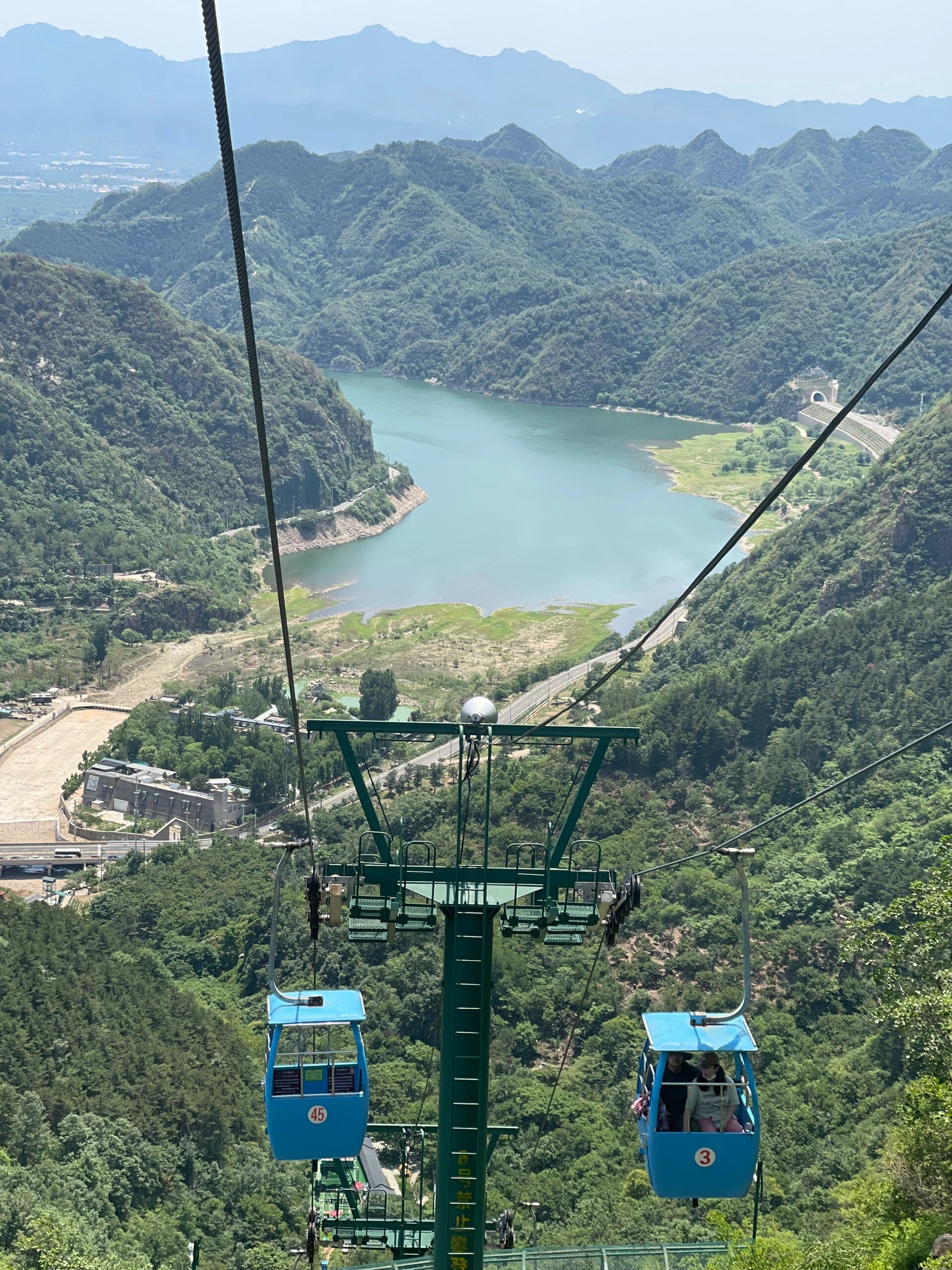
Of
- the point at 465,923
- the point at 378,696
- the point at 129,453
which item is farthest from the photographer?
the point at 129,453

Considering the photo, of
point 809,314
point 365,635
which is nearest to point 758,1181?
point 365,635

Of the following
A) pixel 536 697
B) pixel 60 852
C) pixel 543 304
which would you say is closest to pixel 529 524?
pixel 536 697

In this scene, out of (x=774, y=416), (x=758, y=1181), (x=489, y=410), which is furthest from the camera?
(x=489, y=410)

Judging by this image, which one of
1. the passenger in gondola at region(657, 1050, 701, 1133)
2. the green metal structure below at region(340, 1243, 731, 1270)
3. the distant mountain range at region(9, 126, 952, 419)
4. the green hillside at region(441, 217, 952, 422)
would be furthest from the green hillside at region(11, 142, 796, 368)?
the passenger in gondola at region(657, 1050, 701, 1133)

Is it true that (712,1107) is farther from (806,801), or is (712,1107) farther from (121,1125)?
(121,1125)

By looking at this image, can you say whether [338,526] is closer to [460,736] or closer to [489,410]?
[489,410]

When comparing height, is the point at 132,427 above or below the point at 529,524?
above

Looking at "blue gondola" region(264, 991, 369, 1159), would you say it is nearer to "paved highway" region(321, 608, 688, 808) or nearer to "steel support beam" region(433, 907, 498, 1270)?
"steel support beam" region(433, 907, 498, 1270)
